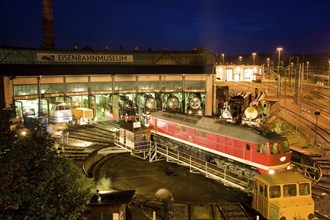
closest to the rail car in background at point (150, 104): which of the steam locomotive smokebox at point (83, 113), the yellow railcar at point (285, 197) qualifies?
the steam locomotive smokebox at point (83, 113)

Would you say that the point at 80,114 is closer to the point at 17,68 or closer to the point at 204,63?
the point at 17,68

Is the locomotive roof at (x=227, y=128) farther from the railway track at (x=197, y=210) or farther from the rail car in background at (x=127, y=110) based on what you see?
the rail car in background at (x=127, y=110)

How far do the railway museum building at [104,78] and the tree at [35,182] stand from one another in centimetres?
2337

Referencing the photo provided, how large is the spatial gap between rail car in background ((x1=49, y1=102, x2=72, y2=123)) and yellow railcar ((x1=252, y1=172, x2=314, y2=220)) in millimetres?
25065

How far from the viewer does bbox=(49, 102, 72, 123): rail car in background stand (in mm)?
34938

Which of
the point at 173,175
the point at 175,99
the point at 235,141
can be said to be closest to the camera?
the point at 235,141

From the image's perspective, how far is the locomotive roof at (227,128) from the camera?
2131 centimetres

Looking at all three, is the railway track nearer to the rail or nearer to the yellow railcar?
the rail

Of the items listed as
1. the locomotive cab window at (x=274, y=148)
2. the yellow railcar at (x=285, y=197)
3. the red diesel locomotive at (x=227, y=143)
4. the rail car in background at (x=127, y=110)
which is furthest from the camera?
the rail car in background at (x=127, y=110)

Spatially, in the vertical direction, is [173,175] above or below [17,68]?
below

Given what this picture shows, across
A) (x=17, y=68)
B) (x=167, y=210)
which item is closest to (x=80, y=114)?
(x=17, y=68)

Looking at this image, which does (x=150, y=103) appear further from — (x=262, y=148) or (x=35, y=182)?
(x=35, y=182)

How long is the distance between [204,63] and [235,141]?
23.9 m

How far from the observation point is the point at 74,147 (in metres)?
29.4
